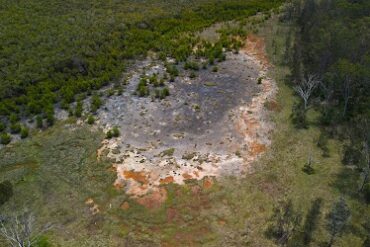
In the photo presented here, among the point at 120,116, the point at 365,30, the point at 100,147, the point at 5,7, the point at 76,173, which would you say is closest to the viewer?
the point at 76,173

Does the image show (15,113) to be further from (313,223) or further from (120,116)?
(313,223)

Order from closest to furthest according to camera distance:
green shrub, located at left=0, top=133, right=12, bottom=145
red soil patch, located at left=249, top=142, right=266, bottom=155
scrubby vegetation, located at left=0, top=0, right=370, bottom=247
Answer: scrubby vegetation, located at left=0, top=0, right=370, bottom=247
red soil patch, located at left=249, top=142, right=266, bottom=155
green shrub, located at left=0, top=133, right=12, bottom=145

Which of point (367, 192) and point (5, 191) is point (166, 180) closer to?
point (5, 191)

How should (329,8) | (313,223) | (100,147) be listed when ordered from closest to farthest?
(313,223) → (100,147) → (329,8)

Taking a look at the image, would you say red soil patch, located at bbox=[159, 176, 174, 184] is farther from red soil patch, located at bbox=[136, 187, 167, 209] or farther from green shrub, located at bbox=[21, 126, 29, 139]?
green shrub, located at bbox=[21, 126, 29, 139]

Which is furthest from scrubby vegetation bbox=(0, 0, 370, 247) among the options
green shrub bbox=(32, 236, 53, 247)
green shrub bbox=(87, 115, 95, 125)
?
green shrub bbox=(87, 115, 95, 125)

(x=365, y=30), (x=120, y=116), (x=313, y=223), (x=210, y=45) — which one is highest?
(x=365, y=30)

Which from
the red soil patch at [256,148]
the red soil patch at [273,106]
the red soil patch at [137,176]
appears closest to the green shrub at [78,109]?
the red soil patch at [137,176]

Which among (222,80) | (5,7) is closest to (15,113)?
(222,80)

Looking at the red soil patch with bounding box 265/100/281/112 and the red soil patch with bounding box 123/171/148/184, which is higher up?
the red soil patch with bounding box 265/100/281/112
